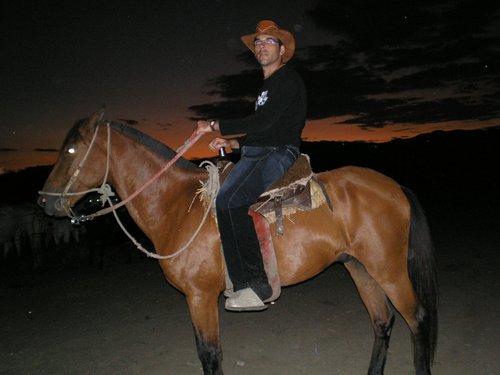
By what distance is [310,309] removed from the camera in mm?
6070

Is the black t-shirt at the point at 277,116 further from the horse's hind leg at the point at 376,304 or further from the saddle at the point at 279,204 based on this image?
the horse's hind leg at the point at 376,304

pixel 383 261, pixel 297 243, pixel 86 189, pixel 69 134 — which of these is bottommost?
pixel 383 261

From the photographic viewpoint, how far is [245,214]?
3174 mm

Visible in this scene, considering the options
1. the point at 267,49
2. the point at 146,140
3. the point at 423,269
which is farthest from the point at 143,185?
the point at 423,269

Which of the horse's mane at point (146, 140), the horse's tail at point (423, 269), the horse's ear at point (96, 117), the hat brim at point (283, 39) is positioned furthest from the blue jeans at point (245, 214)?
the horse's tail at point (423, 269)

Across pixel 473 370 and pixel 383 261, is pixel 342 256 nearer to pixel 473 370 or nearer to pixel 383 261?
pixel 383 261

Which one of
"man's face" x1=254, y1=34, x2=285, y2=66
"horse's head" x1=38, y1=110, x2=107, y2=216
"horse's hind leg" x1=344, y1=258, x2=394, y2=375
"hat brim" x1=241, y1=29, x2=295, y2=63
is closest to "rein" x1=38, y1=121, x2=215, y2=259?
"horse's head" x1=38, y1=110, x2=107, y2=216

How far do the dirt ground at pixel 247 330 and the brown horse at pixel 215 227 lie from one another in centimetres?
104

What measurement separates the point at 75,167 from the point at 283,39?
232 centimetres

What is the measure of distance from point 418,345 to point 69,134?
3990 mm

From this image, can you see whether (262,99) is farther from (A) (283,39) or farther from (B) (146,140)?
(B) (146,140)

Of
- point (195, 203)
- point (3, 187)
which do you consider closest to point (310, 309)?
point (195, 203)

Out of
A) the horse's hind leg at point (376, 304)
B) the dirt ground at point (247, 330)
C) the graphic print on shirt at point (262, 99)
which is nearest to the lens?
the graphic print on shirt at point (262, 99)

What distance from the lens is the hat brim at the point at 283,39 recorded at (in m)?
3.34
